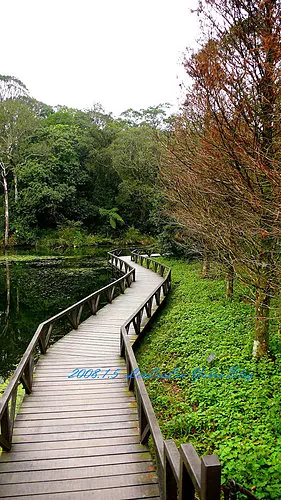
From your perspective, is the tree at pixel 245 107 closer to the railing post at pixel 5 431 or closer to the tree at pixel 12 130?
the railing post at pixel 5 431

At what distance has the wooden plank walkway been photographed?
3627 millimetres

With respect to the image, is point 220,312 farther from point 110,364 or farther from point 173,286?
point 173,286

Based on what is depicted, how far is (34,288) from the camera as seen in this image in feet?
57.0

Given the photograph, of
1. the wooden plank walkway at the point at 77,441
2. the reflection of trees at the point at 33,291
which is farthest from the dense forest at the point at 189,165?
the reflection of trees at the point at 33,291

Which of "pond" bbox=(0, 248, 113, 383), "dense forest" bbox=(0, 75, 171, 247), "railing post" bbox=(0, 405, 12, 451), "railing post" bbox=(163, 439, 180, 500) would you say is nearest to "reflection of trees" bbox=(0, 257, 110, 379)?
"pond" bbox=(0, 248, 113, 383)

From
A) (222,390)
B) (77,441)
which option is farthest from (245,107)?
(77,441)

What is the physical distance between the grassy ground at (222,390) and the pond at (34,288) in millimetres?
3907

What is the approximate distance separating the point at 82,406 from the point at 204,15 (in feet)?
22.3

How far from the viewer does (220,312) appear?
9758 mm

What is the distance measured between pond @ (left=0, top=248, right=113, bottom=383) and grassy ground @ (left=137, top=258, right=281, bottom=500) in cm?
391

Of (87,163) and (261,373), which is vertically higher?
(87,163)

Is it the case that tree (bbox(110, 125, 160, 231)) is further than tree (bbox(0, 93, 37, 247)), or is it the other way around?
tree (bbox(110, 125, 160, 231))

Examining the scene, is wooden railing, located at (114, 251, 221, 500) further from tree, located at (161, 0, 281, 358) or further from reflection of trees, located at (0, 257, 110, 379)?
reflection of trees, located at (0, 257, 110, 379)

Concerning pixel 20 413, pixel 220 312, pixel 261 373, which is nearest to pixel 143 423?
pixel 20 413
